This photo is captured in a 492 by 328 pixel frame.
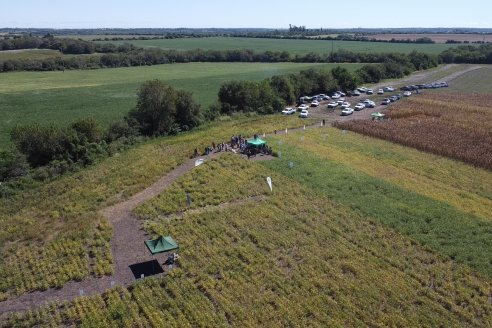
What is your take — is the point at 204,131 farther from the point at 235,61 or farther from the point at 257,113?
the point at 235,61

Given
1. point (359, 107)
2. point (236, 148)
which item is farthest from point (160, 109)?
point (359, 107)

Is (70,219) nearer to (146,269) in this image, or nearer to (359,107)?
(146,269)

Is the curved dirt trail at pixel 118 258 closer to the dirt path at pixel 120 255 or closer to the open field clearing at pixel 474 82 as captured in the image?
the dirt path at pixel 120 255

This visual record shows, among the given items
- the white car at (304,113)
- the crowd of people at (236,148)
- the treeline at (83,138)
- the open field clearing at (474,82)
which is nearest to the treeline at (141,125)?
the treeline at (83,138)

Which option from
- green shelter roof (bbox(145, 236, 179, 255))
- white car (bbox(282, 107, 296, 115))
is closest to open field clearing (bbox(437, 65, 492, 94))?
white car (bbox(282, 107, 296, 115))

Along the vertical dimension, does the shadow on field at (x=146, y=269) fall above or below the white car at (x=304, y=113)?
below

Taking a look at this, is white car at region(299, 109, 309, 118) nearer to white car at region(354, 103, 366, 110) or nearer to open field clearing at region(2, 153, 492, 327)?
white car at region(354, 103, 366, 110)
